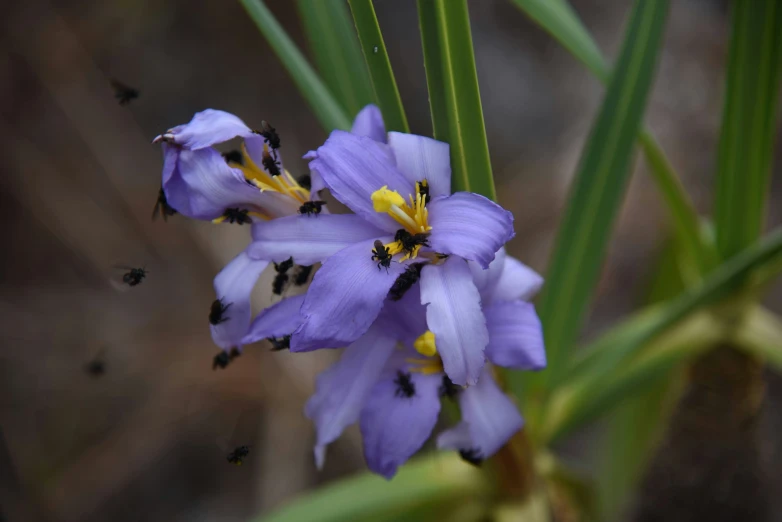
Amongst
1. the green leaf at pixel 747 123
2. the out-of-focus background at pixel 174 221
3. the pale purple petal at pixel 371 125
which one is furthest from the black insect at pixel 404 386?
the out-of-focus background at pixel 174 221

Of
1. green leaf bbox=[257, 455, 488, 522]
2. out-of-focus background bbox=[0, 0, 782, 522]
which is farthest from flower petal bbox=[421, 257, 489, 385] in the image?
out-of-focus background bbox=[0, 0, 782, 522]

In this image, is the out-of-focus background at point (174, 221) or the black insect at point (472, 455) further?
the out-of-focus background at point (174, 221)

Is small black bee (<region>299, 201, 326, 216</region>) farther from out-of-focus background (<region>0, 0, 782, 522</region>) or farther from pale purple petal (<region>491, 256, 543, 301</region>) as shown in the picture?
out-of-focus background (<region>0, 0, 782, 522</region>)

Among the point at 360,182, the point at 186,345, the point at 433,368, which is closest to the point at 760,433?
the point at 433,368

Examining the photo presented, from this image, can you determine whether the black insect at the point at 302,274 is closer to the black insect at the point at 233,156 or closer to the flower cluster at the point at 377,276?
the flower cluster at the point at 377,276

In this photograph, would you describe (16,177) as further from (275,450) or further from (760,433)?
(760,433)
